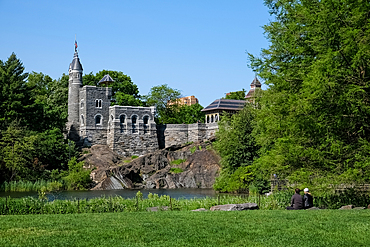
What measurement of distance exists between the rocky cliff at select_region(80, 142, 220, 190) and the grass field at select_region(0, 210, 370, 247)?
105ft

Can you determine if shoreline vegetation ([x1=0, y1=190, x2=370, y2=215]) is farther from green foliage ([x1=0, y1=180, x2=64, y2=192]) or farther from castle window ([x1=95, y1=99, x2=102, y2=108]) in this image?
castle window ([x1=95, y1=99, x2=102, y2=108])

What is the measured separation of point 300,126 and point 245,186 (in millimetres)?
17084

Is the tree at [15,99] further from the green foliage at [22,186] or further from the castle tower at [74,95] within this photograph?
the green foliage at [22,186]

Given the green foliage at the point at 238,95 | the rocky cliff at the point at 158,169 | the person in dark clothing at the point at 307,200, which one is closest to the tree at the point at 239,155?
the rocky cliff at the point at 158,169

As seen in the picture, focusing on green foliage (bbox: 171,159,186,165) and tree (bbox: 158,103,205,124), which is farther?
tree (bbox: 158,103,205,124)

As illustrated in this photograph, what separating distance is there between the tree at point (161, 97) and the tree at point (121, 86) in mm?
2159

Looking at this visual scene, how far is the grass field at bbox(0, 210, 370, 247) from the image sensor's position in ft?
30.7

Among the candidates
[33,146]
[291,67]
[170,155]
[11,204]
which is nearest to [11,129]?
[33,146]

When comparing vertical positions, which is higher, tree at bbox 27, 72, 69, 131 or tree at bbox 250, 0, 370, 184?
tree at bbox 27, 72, 69, 131

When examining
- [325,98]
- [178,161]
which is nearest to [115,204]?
[325,98]

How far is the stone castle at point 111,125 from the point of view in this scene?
53312mm

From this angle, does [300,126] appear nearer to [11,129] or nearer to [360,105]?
[360,105]

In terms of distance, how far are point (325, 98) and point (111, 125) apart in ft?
133

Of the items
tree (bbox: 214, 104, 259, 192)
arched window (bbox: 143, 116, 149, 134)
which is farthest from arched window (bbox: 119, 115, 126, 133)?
tree (bbox: 214, 104, 259, 192)
